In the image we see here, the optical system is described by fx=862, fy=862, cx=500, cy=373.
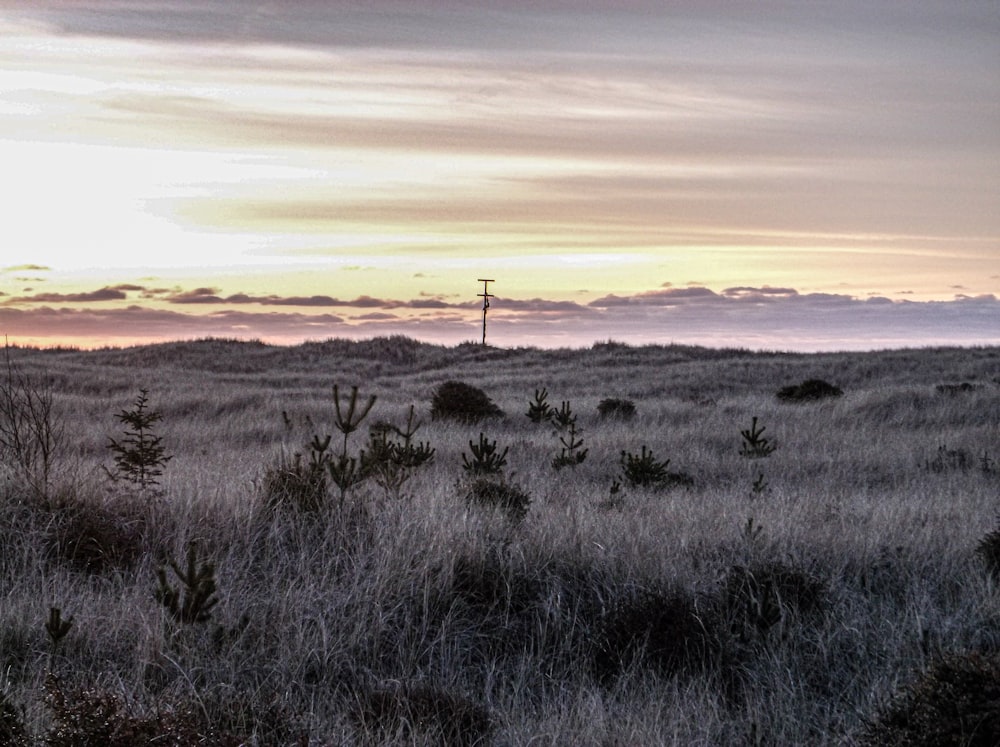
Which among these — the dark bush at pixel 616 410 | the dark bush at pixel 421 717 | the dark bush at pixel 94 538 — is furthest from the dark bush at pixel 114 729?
the dark bush at pixel 616 410

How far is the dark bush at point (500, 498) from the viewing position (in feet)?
23.1

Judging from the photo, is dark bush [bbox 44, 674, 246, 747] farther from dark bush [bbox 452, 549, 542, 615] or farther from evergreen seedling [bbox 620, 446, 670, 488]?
evergreen seedling [bbox 620, 446, 670, 488]

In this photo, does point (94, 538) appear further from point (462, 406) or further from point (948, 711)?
point (462, 406)

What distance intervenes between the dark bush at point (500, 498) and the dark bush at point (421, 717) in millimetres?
2818

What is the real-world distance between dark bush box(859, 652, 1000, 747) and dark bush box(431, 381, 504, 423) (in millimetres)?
14351

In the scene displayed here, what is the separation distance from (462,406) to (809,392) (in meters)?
9.89

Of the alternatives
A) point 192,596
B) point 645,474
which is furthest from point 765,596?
point 645,474

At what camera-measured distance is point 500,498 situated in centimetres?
763

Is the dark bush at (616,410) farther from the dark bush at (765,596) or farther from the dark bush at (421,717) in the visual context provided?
the dark bush at (421,717)

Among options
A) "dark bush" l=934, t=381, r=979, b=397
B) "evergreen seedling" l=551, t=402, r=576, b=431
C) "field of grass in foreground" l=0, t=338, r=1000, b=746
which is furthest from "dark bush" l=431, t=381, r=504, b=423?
"dark bush" l=934, t=381, r=979, b=397

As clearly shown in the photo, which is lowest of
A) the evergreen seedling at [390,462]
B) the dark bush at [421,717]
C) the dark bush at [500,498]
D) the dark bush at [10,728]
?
the dark bush at [421,717]

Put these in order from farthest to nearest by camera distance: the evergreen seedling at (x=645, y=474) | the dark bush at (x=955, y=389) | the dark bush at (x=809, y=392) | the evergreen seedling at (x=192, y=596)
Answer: the dark bush at (x=809, y=392) < the dark bush at (x=955, y=389) < the evergreen seedling at (x=645, y=474) < the evergreen seedling at (x=192, y=596)

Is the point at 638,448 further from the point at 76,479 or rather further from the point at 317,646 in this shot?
the point at 317,646

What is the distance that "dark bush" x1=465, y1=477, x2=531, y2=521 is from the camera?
23.1 ft
